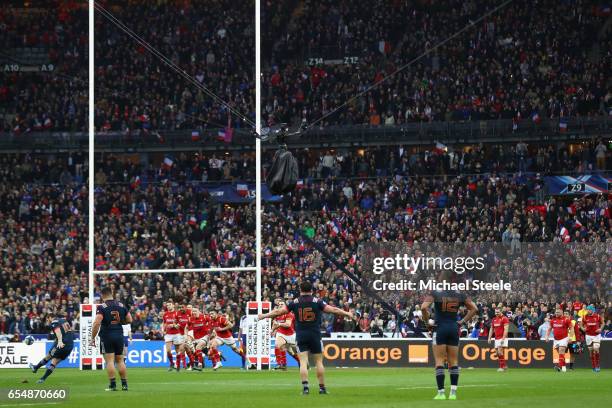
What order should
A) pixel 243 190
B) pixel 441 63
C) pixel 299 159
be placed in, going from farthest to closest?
pixel 441 63, pixel 299 159, pixel 243 190

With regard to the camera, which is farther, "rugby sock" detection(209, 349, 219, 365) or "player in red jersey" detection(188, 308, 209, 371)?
"rugby sock" detection(209, 349, 219, 365)

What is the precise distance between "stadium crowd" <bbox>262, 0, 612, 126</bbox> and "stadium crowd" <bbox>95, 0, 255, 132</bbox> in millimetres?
1803

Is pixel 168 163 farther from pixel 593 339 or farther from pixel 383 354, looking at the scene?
pixel 593 339

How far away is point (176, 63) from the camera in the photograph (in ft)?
193

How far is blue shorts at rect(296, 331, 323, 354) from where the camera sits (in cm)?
2155

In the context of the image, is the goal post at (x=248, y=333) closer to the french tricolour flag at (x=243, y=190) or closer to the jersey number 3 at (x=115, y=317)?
the jersey number 3 at (x=115, y=317)

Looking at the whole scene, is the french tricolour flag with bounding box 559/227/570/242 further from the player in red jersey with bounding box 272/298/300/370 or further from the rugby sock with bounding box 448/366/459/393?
the rugby sock with bounding box 448/366/459/393

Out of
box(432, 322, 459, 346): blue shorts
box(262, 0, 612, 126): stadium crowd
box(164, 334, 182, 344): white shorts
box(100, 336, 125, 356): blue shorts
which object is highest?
box(262, 0, 612, 126): stadium crowd

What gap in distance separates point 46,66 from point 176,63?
674cm

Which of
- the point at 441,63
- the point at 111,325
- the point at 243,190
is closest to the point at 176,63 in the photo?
the point at 243,190

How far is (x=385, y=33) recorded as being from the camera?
187 ft

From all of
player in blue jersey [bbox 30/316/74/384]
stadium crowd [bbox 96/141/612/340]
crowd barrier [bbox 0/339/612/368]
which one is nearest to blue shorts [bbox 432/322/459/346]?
player in blue jersey [bbox 30/316/74/384]

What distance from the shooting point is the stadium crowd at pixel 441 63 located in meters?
51.6

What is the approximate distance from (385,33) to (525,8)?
660cm
